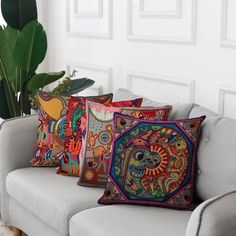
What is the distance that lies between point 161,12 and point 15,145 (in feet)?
3.38

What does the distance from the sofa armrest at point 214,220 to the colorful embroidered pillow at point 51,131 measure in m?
1.21

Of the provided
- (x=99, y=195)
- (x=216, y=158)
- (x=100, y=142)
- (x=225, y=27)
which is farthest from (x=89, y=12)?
(x=216, y=158)

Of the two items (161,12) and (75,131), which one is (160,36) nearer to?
(161,12)

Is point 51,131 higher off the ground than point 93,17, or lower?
lower

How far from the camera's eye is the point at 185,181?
2.20m

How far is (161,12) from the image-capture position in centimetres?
295

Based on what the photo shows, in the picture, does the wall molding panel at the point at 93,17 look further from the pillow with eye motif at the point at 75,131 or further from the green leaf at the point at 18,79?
the pillow with eye motif at the point at 75,131

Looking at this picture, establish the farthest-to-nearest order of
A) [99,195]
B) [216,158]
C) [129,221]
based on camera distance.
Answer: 1. [99,195]
2. [216,158]
3. [129,221]

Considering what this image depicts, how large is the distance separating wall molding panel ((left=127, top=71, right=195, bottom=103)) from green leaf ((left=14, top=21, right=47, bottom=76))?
1.90 ft

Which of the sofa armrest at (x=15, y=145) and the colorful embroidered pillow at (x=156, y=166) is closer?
Answer: the colorful embroidered pillow at (x=156, y=166)

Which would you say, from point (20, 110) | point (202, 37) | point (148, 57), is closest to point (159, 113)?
point (202, 37)

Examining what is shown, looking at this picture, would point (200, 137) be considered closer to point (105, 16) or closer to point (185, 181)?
point (185, 181)

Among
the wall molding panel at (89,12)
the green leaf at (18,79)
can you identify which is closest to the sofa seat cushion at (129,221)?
the green leaf at (18,79)

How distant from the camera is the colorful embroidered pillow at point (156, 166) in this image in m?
2.19
